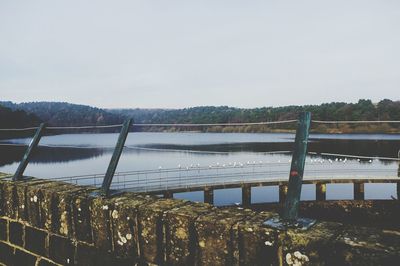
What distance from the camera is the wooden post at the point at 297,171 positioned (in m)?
1.93

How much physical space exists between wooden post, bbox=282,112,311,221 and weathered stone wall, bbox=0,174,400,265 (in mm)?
147

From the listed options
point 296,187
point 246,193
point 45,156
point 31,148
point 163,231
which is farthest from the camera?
point 45,156

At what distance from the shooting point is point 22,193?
10.7ft

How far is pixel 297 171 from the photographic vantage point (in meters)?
1.97

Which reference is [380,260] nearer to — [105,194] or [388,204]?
[105,194]

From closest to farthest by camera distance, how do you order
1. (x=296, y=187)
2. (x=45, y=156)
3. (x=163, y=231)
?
(x=296, y=187) → (x=163, y=231) → (x=45, y=156)

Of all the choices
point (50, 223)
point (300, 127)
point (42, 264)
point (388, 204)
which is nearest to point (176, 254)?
point (300, 127)

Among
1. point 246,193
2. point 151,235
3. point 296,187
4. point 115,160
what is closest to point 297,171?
point 296,187

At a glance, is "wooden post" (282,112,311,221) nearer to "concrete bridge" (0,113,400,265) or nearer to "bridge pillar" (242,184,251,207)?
"concrete bridge" (0,113,400,265)

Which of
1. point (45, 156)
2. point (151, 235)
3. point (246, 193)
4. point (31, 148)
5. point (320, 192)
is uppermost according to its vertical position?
point (31, 148)

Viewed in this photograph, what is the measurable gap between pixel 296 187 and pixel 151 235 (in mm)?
1086

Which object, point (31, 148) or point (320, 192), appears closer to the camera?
point (31, 148)

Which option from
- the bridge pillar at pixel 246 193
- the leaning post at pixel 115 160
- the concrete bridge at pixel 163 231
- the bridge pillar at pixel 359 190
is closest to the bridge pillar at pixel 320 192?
the bridge pillar at pixel 359 190

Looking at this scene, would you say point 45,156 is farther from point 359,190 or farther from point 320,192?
point 359,190
